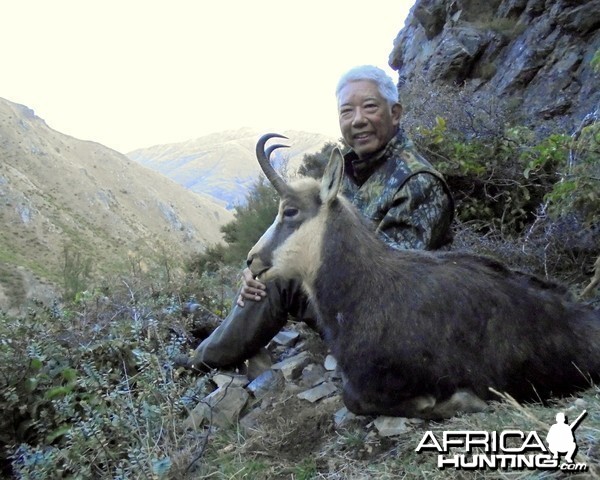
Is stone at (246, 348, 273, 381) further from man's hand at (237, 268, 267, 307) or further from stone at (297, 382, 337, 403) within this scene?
man's hand at (237, 268, 267, 307)

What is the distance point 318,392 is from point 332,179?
1.55 meters

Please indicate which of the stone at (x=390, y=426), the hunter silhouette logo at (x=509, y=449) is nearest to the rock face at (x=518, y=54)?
the stone at (x=390, y=426)

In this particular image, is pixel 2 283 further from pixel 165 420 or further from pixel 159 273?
pixel 165 420

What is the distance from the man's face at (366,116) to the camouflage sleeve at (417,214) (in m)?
0.50

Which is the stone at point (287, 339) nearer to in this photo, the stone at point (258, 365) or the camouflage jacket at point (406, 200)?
the stone at point (258, 365)

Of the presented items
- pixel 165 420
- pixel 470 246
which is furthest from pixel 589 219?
pixel 165 420

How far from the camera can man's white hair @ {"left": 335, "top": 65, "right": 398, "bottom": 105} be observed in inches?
160

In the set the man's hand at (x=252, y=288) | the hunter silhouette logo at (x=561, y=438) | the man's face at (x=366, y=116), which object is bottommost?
the hunter silhouette logo at (x=561, y=438)

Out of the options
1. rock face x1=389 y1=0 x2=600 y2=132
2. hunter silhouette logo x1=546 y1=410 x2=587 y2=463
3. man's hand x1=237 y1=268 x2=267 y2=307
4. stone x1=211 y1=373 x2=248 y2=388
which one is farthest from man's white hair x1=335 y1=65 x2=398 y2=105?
rock face x1=389 y1=0 x2=600 y2=132

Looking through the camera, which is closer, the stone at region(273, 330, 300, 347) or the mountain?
the stone at region(273, 330, 300, 347)

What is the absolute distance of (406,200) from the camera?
3.82m

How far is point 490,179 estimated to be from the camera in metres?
7.24

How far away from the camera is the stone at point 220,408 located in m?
3.66

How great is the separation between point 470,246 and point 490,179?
1951 mm
